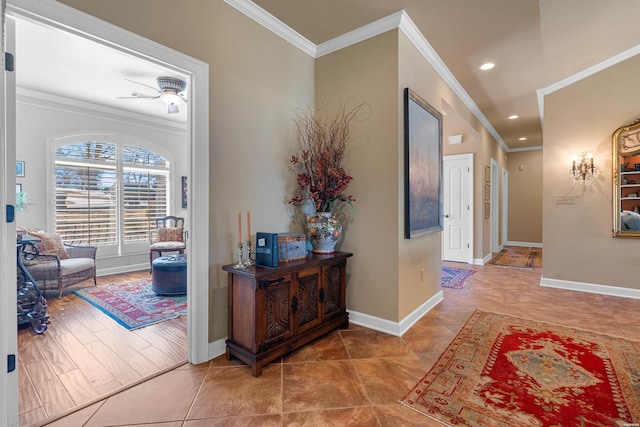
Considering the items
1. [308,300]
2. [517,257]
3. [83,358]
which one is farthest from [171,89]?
[517,257]

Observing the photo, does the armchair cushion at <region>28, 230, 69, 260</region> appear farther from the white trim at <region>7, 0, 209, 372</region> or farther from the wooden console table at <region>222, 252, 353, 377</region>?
the wooden console table at <region>222, 252, 353, 377</region>

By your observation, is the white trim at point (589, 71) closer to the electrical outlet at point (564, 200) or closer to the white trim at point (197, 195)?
the electrical outlet at point (564, 200)

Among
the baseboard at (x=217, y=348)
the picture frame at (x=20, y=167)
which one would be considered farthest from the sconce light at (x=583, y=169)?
the picture frame at (x=20, y=167)

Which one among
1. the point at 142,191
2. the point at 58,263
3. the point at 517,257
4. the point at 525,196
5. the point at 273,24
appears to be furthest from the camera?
the point at 525,196

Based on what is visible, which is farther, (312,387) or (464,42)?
(464,42)

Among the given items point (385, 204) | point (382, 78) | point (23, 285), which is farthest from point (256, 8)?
point (23, 285)

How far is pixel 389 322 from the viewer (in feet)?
8.96

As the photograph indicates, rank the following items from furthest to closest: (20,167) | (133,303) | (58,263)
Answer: (20,167), (58,263), (133,303)

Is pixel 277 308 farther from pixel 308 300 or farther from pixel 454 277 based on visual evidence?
pixel 454 277

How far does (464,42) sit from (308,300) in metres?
2.93

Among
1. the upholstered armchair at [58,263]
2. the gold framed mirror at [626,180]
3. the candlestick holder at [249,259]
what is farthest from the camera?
the gold framed mirror at [626,180]

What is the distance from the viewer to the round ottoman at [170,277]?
12.5ft

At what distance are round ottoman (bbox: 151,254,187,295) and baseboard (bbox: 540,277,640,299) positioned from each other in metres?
4.89

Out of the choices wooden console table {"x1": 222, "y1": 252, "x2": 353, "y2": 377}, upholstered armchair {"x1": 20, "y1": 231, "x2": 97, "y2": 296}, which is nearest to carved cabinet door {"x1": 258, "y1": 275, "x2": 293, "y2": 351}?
wooden console table {"x1": 222, "y1": 252, "x2": 353, "y2": 377}
